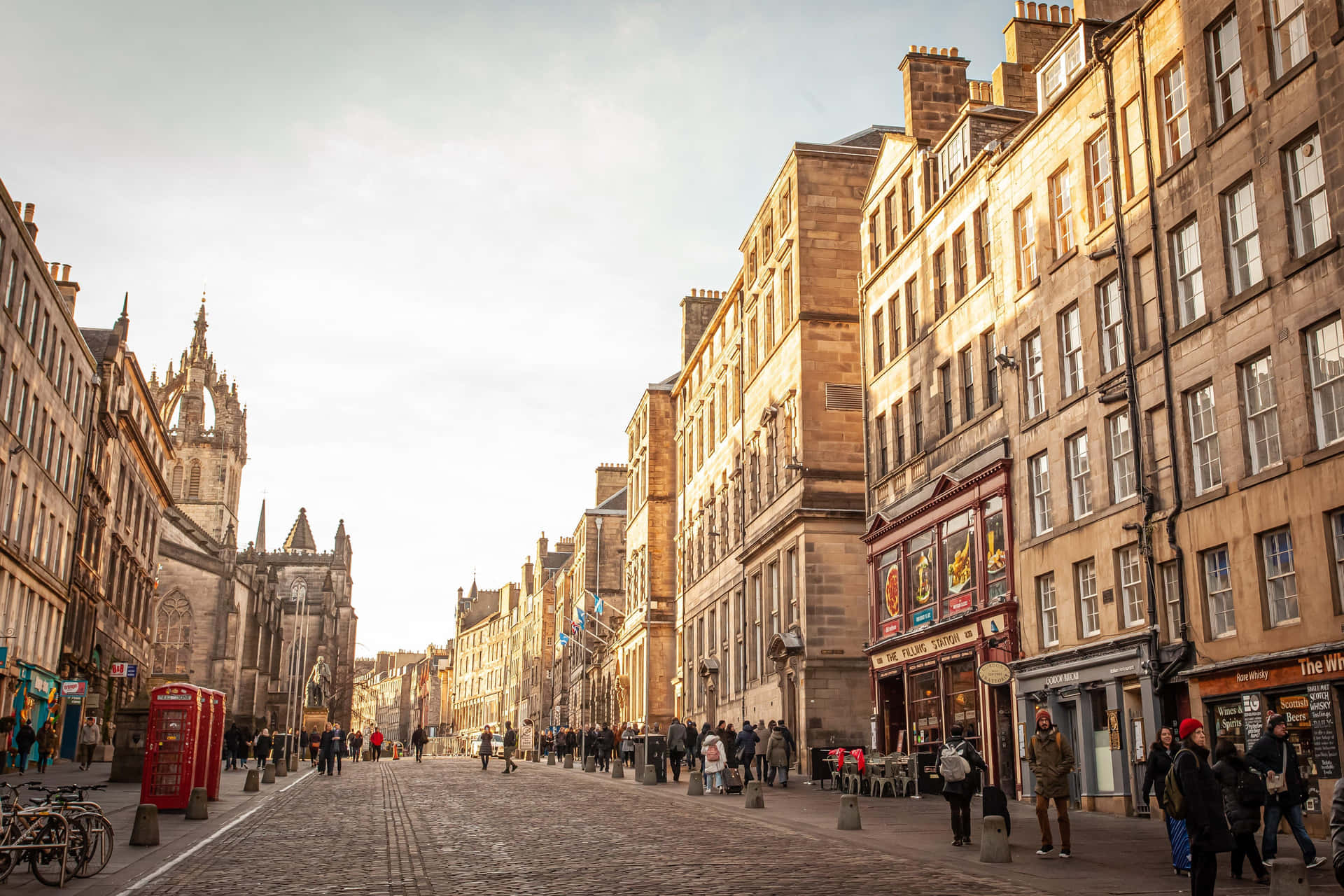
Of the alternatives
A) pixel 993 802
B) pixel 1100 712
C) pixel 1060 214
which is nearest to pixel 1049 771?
pixel 993 802

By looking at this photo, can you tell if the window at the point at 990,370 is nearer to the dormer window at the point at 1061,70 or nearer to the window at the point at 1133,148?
the dormer window at the point at 1061,70

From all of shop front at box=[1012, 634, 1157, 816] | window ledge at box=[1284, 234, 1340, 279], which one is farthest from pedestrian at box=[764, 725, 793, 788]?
window ledge at box=[1284, 234, 1340, 279]

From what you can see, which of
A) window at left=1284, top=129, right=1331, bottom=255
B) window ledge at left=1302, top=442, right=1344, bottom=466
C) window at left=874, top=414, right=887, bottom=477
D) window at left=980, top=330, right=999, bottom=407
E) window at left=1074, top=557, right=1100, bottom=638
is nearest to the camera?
window ledge at left=1302, top=442, right=1344, bottom=466

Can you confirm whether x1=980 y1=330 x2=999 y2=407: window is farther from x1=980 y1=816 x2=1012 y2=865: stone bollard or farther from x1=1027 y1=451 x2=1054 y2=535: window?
x1=980 y1=816 x2=1012 y2=865: stone bollard

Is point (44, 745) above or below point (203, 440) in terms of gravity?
below

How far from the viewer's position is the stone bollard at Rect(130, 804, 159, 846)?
15727 mm

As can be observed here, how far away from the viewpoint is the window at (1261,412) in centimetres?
1914

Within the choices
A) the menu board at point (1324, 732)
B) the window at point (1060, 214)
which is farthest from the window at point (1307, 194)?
the window at point (1060, 214)

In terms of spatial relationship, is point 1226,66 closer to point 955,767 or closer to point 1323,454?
point 1323,454

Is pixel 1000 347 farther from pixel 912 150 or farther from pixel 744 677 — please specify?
pixel 744 677

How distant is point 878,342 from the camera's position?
119ft

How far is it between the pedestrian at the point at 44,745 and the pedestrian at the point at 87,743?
3.90 feet

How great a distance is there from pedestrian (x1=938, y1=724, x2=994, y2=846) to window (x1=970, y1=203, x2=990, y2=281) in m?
15.8

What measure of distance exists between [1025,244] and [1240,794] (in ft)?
57.2
